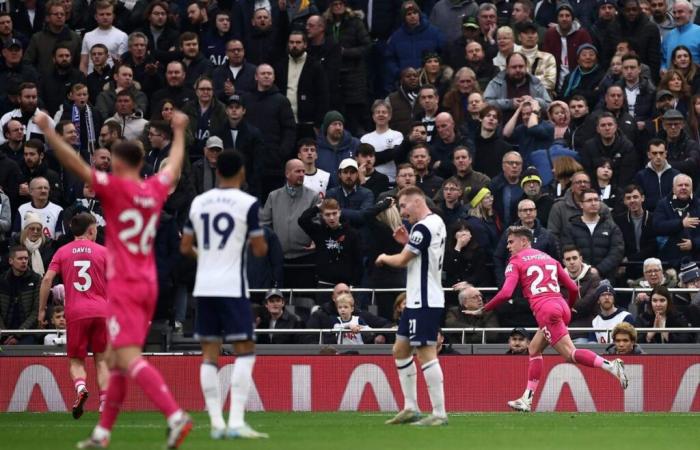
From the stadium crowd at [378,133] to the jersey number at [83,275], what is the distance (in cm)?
380

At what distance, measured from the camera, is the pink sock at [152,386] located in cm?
1191

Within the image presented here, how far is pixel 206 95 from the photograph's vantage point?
79.3 ft

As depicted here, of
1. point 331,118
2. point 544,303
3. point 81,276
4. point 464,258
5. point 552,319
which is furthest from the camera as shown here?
point 331,118

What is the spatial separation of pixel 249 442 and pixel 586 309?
9338mm

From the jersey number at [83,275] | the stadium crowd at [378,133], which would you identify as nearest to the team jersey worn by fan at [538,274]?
the stadium crowd at [378,133]

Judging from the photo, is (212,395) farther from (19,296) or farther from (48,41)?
(48,41)

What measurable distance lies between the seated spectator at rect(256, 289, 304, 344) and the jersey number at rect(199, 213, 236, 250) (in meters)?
8.28

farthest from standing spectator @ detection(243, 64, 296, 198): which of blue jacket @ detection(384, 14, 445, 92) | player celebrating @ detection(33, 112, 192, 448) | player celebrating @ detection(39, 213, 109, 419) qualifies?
player celebrating @ detection(33, 112, 192, 448)

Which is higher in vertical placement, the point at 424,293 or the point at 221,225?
the point at 221,225

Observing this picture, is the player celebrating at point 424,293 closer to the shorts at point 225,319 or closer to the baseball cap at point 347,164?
the shorts at point 225,319

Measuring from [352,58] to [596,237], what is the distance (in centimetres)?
607

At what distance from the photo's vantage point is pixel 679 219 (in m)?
22.0

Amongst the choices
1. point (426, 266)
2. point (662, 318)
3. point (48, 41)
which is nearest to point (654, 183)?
point (662, 318)

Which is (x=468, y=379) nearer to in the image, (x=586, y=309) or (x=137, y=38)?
(x=586, y=309)
